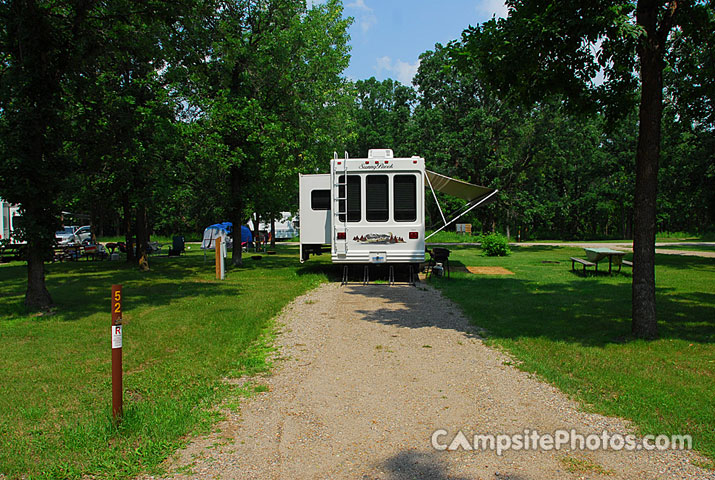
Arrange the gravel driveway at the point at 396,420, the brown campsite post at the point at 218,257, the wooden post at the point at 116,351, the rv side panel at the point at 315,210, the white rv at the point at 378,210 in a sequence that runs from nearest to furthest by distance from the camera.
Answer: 1. the gravel driveway at the point at 396,420
2. the wooden post at the point at 116,351
3. the white rv at the point at 378,210
4. the rv side panel at the point at 315,210
5. the brown campsite post at the point at 218,257

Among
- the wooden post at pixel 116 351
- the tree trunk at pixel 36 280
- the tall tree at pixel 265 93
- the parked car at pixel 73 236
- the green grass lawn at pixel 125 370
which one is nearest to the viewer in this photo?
Result: the green grass lawn at pixel 125 370

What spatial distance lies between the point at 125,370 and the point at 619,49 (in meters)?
7.42

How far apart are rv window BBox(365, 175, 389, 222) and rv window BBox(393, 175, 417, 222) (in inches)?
9.9

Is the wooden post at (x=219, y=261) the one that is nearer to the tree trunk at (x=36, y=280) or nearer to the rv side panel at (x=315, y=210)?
the rv side panel at (x=315, y=210)

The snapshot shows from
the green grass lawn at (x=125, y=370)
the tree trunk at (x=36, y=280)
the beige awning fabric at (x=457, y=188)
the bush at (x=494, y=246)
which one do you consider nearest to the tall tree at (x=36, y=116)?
the tree trunk at (x=36, y=280)

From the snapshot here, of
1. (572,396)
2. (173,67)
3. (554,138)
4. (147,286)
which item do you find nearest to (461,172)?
(554,138)

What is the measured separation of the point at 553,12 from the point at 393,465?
5.92 m

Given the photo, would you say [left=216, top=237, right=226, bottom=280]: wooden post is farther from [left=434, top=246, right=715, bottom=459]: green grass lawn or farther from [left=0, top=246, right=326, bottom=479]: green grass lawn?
[left=434, top=246, right=715, bottom=459]: green grass lawn

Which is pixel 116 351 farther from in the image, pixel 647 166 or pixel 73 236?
pixel 73 236

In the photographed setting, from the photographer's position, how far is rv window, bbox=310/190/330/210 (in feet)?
47.3

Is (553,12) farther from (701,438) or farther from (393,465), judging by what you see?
(393,465)

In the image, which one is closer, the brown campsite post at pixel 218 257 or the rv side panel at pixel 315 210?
the rv side panel at pixel 315 210

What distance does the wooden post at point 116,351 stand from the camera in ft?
13.1

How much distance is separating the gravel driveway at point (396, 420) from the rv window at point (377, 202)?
591 cm
